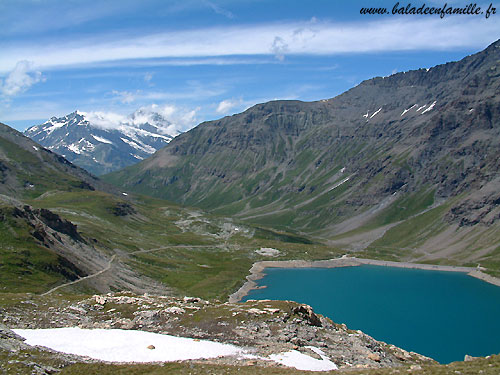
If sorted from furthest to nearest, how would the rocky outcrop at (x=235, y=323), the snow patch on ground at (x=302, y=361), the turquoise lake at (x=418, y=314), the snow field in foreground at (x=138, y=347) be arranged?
the turquoise lake at (x=418, y=314) → the rocky outcrop at (x=235, y=323) → the snow patch on ground at (x=302, y=361) → the snow field in foreground at (x=138, y=347)

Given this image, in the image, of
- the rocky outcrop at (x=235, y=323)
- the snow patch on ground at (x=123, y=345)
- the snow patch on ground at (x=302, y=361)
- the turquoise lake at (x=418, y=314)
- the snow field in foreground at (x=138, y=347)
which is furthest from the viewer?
the turquoise lake at (x=418, y=314)

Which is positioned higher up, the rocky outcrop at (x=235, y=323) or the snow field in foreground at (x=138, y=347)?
the rocky outcrop at (x=235, y=323)

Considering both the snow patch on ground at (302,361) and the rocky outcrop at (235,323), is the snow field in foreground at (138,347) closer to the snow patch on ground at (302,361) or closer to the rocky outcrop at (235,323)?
the snow patch on ground at (302,361)

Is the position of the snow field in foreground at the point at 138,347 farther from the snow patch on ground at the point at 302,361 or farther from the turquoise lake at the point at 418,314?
the turquoise lake at the point at 418,314

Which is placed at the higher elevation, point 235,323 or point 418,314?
point 235,323

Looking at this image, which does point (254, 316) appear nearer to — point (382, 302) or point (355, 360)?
point (355, 360)

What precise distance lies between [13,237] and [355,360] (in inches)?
4154

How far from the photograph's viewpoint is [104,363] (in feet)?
131

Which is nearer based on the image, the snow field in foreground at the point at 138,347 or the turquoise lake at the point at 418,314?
Result: the snow field in foreground at the point at 138,347

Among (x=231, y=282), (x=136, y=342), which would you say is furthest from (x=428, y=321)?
(x=136, y=342)

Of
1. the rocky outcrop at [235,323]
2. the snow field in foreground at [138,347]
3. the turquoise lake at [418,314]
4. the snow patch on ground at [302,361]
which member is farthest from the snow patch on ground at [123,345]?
the turquoise lake at [418,314]

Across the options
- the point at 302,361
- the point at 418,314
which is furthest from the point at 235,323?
the point at 418,314

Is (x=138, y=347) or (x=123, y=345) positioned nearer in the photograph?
(x=138, y=347)

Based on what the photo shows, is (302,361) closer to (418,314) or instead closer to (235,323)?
(235,323)
